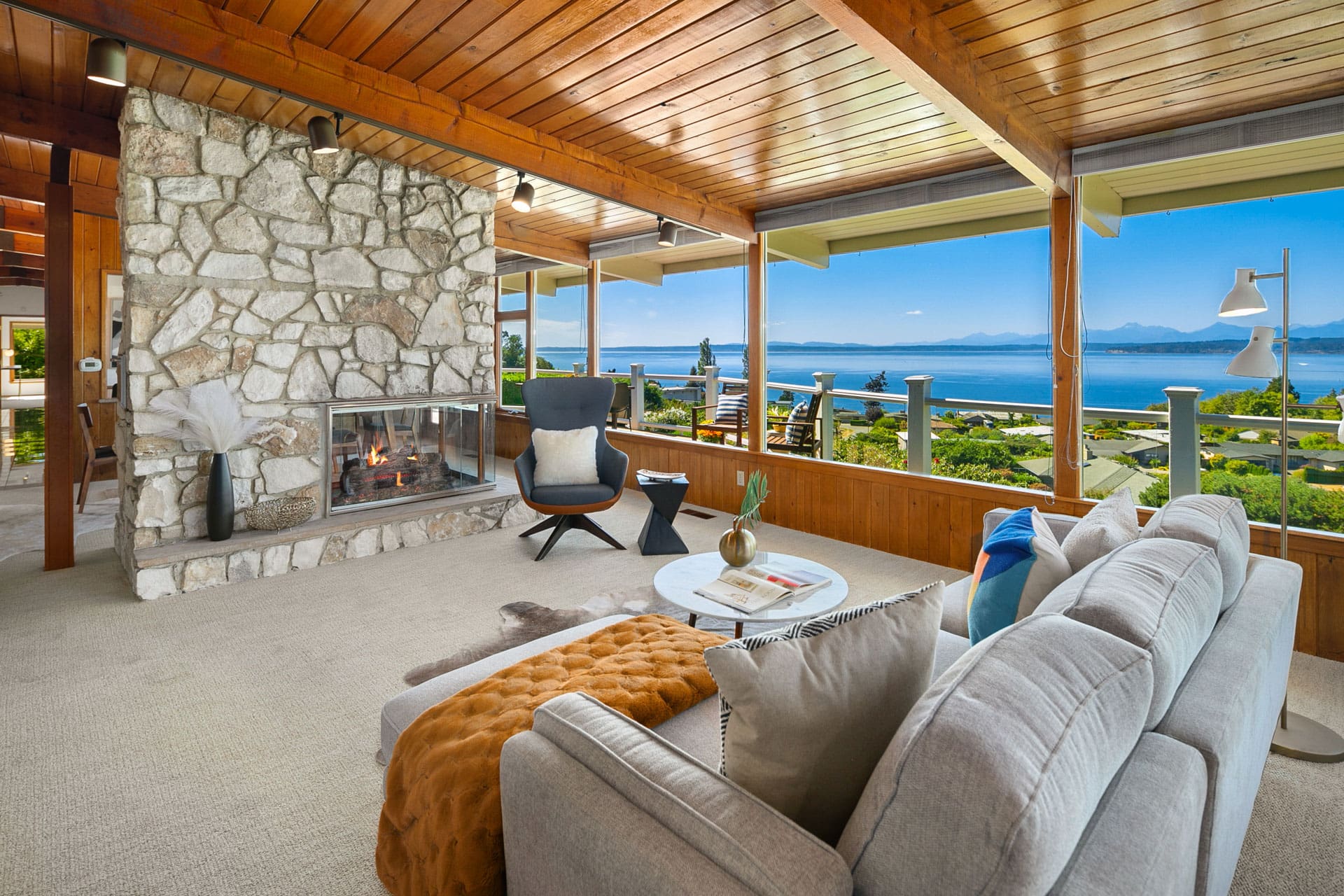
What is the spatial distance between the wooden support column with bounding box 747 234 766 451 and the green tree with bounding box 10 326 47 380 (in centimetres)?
953

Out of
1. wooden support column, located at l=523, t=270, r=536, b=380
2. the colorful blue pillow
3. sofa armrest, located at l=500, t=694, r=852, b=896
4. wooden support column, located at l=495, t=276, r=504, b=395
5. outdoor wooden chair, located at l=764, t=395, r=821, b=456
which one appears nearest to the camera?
sofa armrest, located at l=500, t=694, r=852, b=896

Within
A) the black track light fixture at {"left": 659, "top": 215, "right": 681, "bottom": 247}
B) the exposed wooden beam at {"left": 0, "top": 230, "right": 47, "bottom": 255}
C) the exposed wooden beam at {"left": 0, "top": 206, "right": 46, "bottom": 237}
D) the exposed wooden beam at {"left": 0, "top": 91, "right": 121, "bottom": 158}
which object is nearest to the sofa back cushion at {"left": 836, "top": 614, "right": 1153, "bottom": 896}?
the black track light fixture at {"left": 659, "top": 215, "right": 681, "bottom": 247}

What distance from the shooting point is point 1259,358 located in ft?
8.48

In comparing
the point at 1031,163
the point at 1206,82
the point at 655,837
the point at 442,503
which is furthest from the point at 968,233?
the point at 655,837

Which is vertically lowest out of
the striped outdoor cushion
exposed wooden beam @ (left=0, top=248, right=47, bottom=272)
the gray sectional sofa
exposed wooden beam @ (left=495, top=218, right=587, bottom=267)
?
the gray sectional sofa

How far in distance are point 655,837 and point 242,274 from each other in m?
4.14

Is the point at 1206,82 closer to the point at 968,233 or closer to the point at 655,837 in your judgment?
the point at 968,233

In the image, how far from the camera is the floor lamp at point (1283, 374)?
7.57 feet

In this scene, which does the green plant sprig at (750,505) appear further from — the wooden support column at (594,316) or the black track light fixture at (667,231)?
the wooden support column at (594,316)

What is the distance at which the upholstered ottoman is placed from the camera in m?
1.54

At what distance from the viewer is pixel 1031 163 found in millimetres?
3316

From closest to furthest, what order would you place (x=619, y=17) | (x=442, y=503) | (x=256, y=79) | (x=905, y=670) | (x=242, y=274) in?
1. (x=905, y=670)
2. (x=619, y=17)
3. (x=256, y=79)
4. (x=242, y=274)
5. (x=442, y=503)

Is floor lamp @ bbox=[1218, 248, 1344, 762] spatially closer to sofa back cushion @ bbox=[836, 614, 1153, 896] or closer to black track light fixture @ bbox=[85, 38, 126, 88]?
sofa back cushion @ bbox=[836, 614, 1153, 896]

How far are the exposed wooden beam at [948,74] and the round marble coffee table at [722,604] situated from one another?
185 cm
